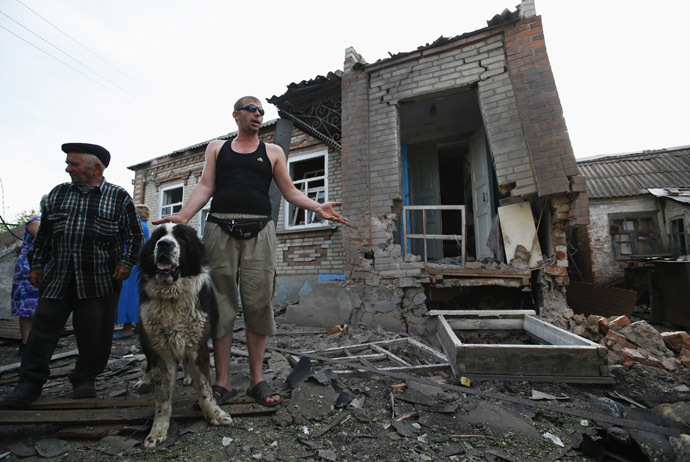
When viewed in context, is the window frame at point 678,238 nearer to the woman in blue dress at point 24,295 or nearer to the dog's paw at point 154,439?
Result: the dog's paw at point 154,439

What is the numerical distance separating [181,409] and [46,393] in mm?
1467

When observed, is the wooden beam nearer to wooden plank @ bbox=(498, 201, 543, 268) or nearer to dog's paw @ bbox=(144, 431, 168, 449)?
dog's paw @ bbox=(144, 431, 168, 449)

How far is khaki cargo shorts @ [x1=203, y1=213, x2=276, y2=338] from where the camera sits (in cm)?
212

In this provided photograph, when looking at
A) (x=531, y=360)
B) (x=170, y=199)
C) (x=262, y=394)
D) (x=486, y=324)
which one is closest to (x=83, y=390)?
(x=262, y=394)

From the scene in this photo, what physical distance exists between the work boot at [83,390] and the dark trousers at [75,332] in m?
0.03

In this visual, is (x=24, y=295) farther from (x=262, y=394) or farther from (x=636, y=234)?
(x=636, y=234)

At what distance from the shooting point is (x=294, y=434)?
1.83m

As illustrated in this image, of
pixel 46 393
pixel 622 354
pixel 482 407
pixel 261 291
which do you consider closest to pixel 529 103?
pixel 622 354

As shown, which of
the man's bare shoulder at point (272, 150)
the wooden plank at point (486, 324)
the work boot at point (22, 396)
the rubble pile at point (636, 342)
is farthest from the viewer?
the wooden plank at point (486, 324)

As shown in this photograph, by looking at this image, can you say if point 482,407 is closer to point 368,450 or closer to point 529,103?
point 368,450

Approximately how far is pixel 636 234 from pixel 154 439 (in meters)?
13.5

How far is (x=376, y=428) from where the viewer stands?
1.95 m

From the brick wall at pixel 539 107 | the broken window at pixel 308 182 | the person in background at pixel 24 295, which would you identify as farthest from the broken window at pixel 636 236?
the person in background at pixel 24 295

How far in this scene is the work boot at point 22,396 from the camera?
1944 mm
